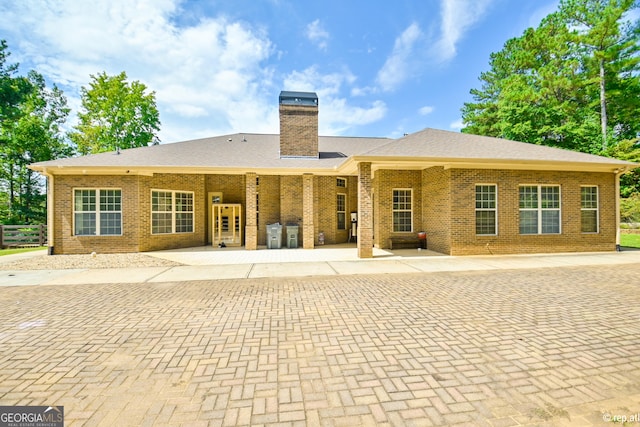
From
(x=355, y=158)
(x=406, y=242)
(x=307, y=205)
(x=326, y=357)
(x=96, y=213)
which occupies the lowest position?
(x=326, y=357)

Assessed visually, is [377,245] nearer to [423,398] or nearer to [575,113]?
[423,398]

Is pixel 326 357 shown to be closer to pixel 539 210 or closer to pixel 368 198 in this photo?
pixel 368 198

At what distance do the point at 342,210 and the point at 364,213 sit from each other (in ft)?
17.1

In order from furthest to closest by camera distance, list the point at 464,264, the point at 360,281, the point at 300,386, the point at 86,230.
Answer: the point at 86,230 < the point at 464,264 < the point at 360,281 < the point at 300,386

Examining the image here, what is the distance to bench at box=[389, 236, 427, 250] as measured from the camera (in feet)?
41.2

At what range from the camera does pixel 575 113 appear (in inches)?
891

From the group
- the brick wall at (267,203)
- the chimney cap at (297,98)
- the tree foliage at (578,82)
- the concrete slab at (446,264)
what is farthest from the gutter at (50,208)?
the tree foliage at (578,82)

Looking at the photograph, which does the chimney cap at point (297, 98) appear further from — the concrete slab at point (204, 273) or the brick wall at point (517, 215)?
the concrete slab at point (204, 273)

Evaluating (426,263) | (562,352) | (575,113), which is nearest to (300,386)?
(562,352)

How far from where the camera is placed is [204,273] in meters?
8.02

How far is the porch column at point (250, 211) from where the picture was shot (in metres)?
13.1

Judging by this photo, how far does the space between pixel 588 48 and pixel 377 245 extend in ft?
85.6

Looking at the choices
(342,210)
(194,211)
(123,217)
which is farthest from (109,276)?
(342,210)

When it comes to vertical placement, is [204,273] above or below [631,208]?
below
